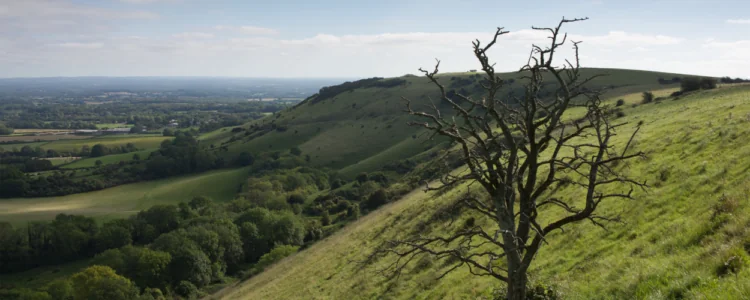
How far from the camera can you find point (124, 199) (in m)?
117

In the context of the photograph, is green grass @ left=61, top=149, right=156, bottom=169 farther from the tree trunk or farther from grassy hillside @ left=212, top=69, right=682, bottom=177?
the tree trunk

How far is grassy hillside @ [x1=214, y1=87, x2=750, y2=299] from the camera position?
1033 cm

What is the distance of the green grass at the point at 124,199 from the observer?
104938mm

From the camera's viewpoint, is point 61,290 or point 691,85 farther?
point 691,85

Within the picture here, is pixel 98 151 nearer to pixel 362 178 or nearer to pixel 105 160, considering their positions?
pixel 105 160

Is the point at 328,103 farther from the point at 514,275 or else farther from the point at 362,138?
the point at 514,275

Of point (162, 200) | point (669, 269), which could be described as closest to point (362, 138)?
point (162, 200)

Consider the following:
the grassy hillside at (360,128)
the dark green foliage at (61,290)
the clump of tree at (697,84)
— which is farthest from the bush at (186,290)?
the clump of tree at (697,84)

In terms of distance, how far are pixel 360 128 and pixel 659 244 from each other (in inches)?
5541

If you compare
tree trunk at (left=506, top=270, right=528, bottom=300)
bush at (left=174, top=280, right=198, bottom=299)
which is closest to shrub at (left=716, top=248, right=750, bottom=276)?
tree trunk at (left=506, top=270, right=528, bottom=300)

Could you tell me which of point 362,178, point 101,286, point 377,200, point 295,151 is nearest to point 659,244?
point 101,286

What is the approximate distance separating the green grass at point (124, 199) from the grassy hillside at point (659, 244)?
97263 mm

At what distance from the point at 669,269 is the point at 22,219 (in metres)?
132

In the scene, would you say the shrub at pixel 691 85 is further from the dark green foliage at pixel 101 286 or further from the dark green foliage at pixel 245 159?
the dark green foliage at pixel 245 159
